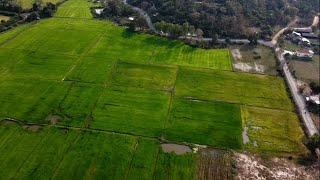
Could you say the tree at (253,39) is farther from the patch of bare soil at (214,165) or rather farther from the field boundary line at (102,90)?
the patch of bare soil at (214,165)

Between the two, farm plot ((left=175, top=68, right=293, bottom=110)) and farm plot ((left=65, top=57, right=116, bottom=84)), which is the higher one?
farm plot ((left=65, top=57, right=116, bottom=84))

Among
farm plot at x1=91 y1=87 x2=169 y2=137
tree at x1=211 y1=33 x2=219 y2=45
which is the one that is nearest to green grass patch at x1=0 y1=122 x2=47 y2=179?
farm plot at x1=91 y1=87 x2=169 y2=137

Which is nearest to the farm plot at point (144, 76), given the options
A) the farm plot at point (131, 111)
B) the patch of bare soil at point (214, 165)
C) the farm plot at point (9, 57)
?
the farm plot at point (131, 111)

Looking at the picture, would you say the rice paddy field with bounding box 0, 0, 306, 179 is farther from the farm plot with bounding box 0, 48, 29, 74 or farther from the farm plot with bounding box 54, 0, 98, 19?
the farm plot with bounding box 54, 0, 98, 19

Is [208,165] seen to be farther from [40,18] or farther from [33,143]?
[40,18]

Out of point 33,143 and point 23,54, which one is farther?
A: point 23,54

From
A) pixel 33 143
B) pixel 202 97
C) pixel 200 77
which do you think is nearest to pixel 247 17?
pixel 200 77
